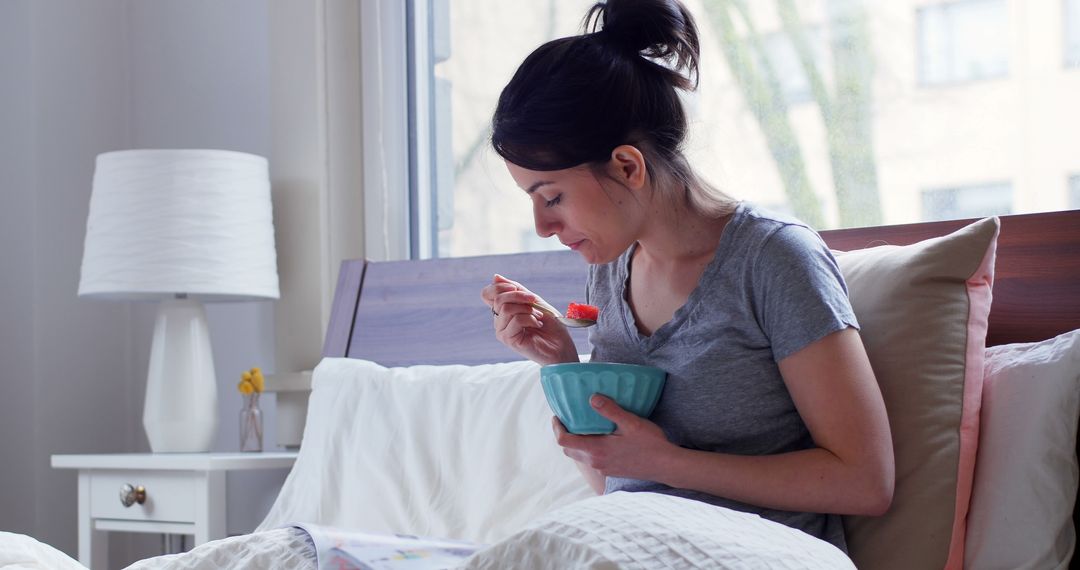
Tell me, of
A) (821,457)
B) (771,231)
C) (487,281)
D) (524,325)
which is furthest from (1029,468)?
(487,281)

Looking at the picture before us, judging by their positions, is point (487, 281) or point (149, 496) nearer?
point (487, 281)

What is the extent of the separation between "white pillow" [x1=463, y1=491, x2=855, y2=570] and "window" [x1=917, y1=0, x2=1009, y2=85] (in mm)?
1207

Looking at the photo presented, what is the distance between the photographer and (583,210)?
4.23 ft

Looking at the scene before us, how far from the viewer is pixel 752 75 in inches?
84.4

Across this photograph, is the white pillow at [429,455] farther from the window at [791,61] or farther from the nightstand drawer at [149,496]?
the window at [791,61]

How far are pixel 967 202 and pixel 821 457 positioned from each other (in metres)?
0.92

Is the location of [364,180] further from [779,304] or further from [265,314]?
[779,304]

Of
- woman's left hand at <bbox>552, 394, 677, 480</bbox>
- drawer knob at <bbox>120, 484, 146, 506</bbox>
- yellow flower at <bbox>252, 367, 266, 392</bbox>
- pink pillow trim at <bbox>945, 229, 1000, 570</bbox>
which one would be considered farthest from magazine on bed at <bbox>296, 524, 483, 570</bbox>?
yellow flower at <bbox>252, 367, 266, 392</bbox>

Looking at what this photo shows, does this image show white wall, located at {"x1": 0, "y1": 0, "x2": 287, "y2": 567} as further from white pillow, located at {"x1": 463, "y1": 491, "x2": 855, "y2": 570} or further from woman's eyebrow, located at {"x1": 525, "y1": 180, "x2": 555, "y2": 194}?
white pillow, located at {"x1": 463, "y1": 491, "x2": 855, "y2": 570}

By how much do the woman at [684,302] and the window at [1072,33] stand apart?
77cm

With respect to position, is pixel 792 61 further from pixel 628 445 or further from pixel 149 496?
pixel 149 496

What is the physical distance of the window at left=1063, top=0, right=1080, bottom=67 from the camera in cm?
178

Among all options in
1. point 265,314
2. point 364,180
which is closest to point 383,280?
point 364,180

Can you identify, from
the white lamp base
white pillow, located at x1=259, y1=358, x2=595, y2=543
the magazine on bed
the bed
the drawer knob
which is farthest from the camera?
the white lamp base
